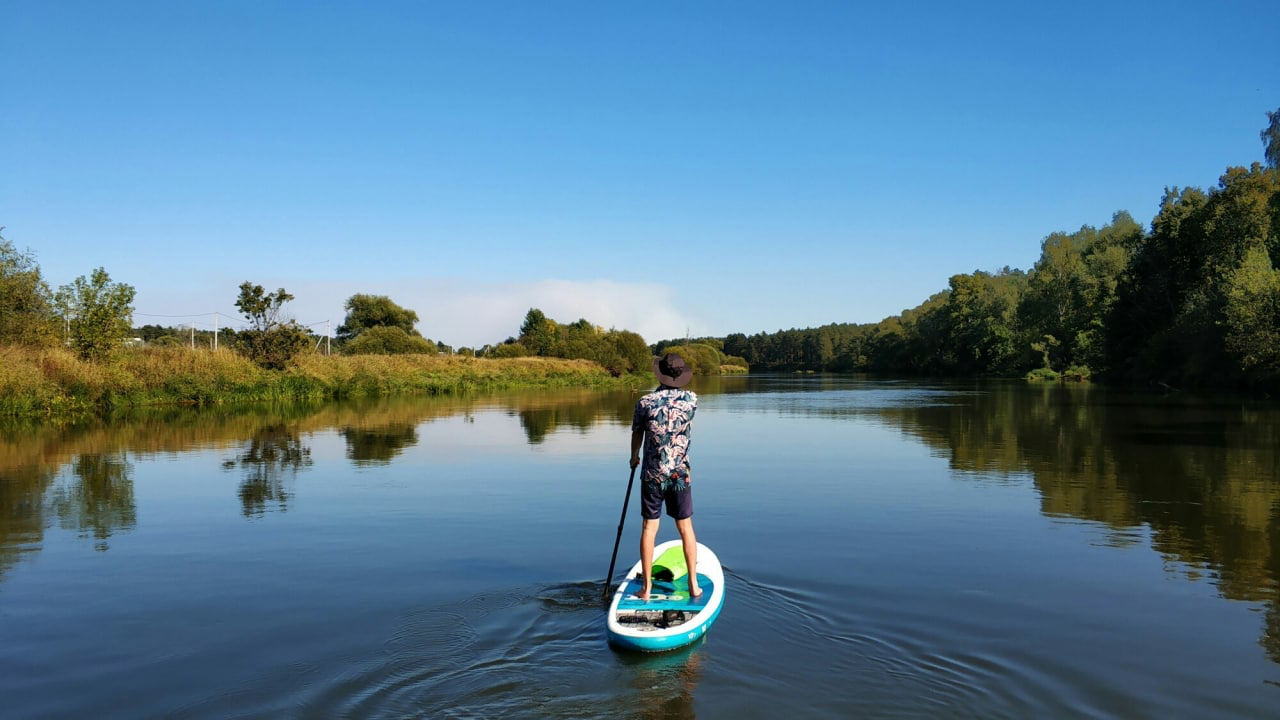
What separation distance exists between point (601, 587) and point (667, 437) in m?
1.64

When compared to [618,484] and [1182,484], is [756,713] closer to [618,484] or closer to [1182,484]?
[618,484]

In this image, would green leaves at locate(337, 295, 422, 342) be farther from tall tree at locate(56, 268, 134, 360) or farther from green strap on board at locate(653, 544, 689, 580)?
green strap on board at locate(653, 544, 689, 580)

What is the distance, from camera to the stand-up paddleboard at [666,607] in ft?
19.3

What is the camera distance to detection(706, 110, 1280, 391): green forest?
135 ft

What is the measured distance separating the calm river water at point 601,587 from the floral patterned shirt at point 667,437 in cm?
116

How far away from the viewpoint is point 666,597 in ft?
21.8

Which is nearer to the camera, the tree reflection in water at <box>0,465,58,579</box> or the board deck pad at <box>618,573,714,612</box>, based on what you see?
the board deck pad at <box>618,573,714,612</box>

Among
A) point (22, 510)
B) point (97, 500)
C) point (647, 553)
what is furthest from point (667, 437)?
point (97, 500)

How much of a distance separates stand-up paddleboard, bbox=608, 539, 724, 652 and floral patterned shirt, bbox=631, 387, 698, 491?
0.84 m

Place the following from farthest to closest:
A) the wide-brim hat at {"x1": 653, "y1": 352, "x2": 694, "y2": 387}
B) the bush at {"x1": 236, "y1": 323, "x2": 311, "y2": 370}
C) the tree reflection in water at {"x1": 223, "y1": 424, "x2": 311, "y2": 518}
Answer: the bush at {"x1": 236, "y1": 323, "x2": 311, "y2": 370} → the tree reflection in water at {"x1": 223, "y1": 424, "x2": 311, "y2": 518} → the wide-brim hat at {"x1": 653, "y1": 352, "x2": 694, "y2": 387}

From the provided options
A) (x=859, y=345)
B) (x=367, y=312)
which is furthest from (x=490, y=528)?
(x=859, y=345)

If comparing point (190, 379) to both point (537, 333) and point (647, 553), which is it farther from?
point (537, 333)

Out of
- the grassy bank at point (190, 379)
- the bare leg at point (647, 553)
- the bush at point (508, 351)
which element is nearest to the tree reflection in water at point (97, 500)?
the bare leg at point (647, 553)

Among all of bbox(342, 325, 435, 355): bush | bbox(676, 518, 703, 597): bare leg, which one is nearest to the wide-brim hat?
bbox(676, 518, 703, 597): bare leg
